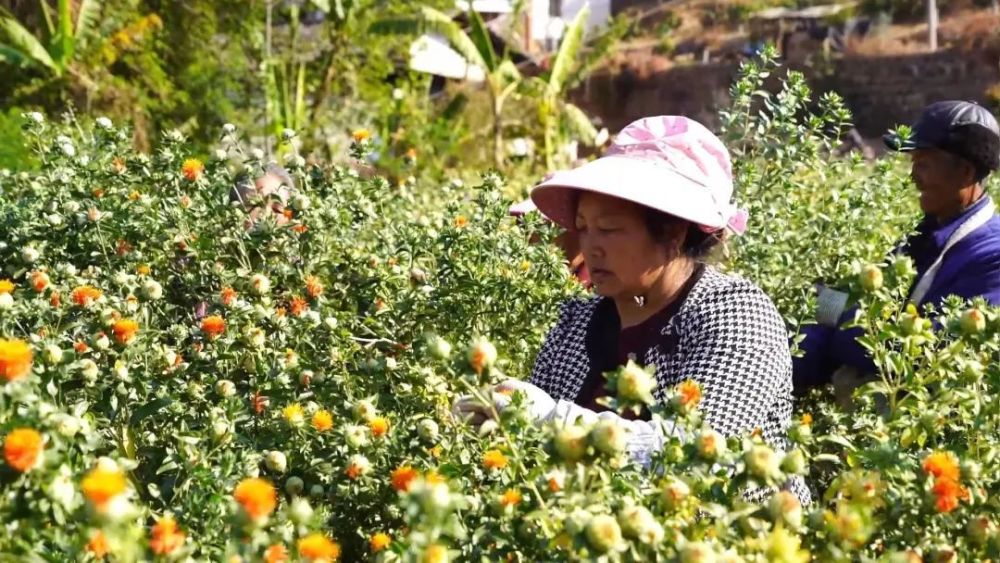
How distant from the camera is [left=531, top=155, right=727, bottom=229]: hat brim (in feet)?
5.92

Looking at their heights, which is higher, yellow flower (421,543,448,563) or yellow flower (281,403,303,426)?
yellow flower (421,543,448,563)

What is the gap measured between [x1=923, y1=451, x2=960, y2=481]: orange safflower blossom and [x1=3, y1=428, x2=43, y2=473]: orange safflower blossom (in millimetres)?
897

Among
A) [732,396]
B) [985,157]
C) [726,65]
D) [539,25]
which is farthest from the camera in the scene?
[539,25]

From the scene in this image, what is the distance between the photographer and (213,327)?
5.99 feet

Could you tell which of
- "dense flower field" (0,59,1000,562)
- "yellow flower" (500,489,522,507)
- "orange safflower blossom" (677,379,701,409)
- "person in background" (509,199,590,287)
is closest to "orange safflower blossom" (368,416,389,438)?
"dense flower field" (0,59,1000,562)

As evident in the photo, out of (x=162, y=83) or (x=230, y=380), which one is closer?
(x=230, y=380)

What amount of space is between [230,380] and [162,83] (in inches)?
404

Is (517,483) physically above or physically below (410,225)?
above

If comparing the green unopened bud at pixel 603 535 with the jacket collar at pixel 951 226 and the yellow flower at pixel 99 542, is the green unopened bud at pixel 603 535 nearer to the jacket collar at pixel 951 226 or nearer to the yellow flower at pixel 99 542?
the yellow flower at pixel 99 542

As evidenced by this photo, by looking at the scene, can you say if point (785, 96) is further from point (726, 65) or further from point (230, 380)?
point (726, 65)

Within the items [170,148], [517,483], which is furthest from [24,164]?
[517,483]

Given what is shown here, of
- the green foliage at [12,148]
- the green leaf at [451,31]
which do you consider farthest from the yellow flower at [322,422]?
the green leaf at [451,31]

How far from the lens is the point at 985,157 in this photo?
2836mm

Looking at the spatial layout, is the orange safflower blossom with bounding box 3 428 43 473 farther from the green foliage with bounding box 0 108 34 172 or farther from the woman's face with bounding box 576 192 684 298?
the green foliage with bounding box 0 108 34 172
